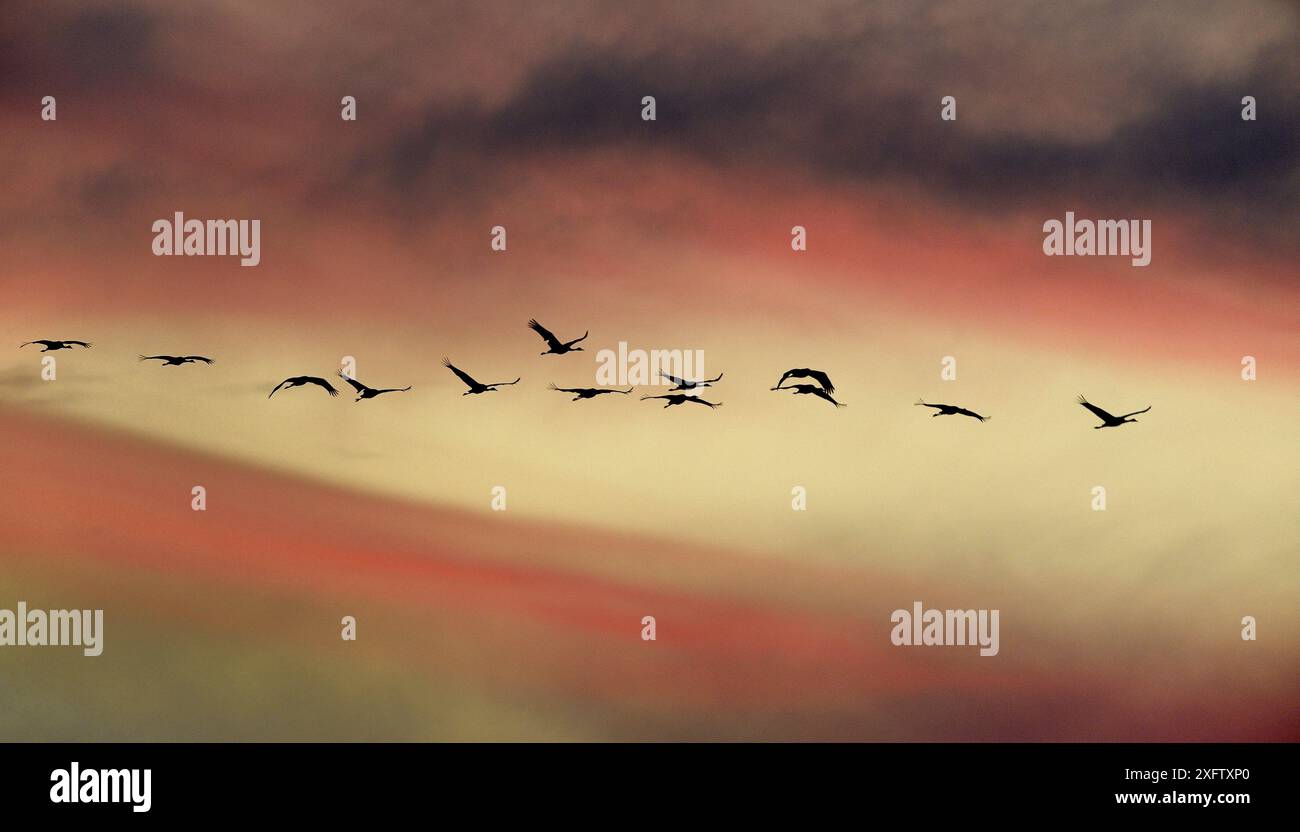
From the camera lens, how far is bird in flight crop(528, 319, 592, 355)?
15750 mm

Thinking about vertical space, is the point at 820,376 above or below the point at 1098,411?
above

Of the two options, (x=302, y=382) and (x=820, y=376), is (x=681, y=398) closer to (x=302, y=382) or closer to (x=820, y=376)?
(x=820, y=376)

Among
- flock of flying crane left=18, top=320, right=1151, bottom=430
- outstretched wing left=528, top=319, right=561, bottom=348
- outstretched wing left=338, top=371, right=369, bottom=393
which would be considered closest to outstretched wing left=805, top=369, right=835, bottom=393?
flock of flying crane left=18, top=320, right=1151, bottom=430

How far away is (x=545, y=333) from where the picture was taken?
620 inches

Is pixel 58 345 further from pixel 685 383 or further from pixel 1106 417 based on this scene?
pixel 1106 417

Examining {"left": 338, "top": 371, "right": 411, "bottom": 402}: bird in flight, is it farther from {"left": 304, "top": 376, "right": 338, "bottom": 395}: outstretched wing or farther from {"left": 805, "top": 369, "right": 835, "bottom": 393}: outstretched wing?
{"left": 805, "top": 369, "right": 835, "bottom": 393}: outstretched wing

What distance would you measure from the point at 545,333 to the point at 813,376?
132 inches

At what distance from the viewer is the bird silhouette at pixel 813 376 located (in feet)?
51.7

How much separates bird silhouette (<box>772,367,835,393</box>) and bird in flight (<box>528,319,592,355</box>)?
100 inches

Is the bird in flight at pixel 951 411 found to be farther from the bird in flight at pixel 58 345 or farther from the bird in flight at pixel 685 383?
the bird in flight at pixel 58 345

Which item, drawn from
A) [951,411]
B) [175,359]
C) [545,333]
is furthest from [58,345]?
[951,411]
